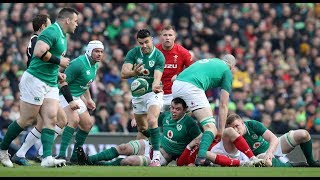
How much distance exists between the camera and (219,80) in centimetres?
1473

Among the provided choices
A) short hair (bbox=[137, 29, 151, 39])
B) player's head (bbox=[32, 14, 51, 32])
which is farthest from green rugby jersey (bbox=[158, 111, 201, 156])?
player's head (bbox=[32, 14, 51, 32])

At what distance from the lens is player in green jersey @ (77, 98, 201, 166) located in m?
15.1

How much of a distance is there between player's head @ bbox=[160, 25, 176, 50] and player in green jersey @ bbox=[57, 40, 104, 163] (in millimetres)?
1328

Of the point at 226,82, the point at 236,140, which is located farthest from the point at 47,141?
the point at 236,140

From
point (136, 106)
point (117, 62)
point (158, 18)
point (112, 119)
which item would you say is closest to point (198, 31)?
point (158, 18)

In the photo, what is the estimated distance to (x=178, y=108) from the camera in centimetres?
1519

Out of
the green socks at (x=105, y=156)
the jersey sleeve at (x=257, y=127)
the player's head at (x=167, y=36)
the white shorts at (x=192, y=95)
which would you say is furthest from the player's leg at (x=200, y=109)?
the player's head at (x=167, y=36)

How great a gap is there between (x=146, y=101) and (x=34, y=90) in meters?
2.68

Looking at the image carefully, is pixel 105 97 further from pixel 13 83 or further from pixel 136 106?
pixel 136 106

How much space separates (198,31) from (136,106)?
434 inches

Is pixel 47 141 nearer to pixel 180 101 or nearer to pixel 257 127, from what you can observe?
pixel 180 101

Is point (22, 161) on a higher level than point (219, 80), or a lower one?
lower

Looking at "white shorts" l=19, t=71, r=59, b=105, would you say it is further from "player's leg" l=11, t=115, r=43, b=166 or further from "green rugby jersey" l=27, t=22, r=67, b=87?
"player's leg" l=11, t=115, r=43, b=166

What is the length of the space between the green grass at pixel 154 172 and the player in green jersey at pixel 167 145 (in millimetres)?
1456
